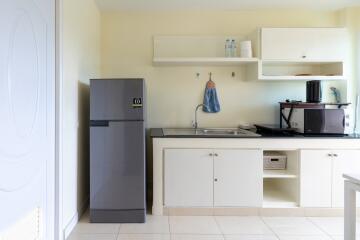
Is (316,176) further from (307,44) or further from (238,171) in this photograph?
(307,44)

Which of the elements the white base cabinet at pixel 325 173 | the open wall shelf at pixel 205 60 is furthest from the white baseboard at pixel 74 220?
the white base cabinet at pixel 325 173

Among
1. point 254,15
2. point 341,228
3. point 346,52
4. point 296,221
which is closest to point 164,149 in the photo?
point 296,221

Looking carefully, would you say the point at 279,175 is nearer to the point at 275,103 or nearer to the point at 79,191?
the point at 275,103

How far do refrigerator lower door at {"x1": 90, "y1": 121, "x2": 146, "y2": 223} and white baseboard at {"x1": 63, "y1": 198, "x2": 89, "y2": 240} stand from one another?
5.9 inches

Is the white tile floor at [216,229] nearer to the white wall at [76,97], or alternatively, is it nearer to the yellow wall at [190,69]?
the white wall at [76,97]

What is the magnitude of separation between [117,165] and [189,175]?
0.75 m

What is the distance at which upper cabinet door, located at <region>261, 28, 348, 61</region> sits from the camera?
11.5 feet

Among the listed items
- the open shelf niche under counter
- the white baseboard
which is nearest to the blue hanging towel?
the open shelf niche under counter

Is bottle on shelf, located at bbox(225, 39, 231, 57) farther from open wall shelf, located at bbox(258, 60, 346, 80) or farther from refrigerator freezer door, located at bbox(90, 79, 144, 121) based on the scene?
refrigerator freezer door, located at bbox(90, 79, 144, 121)

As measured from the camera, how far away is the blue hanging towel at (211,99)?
3.96 m

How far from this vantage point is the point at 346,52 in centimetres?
352

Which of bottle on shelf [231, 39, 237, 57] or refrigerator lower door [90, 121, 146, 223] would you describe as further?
bottle on shelf [231, 39, 237, 57]

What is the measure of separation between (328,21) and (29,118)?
374cm

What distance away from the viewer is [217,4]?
12.1 ft
